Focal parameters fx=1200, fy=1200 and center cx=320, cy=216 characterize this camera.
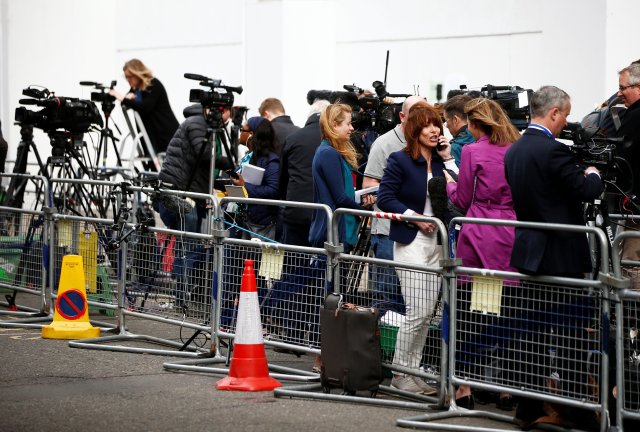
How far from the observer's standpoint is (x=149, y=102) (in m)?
14.9

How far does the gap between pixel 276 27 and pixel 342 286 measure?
30.2ft

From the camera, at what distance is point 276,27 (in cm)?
1733

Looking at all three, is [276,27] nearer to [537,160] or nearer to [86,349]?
[86,349]

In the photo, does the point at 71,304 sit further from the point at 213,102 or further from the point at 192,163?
the point at 213,102

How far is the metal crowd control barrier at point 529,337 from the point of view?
282 inches

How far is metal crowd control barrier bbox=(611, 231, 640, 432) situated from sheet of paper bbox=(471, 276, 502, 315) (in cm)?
88

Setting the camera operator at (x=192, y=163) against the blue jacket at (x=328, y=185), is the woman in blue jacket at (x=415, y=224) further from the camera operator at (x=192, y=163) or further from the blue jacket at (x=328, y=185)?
the camera operator at (x=192, y=163)

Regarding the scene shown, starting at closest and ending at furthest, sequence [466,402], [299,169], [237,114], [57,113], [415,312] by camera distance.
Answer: [466,402], [415,312], [299,169], [57,113], [237,114]

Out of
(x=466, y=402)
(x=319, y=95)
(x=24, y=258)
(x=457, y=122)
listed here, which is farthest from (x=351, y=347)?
(x=24, y=258)

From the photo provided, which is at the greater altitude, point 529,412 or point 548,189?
point 548,189

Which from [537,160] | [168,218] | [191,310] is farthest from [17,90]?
[537,160]

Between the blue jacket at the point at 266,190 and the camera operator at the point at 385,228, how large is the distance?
1.35m

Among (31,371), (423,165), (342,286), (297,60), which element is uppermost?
(297,60)

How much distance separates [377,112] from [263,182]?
124cm
